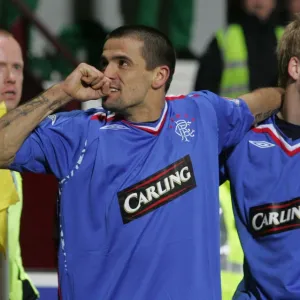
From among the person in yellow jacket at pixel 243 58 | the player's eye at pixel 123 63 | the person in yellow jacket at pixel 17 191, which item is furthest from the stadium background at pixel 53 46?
the player's eye at pixel 123 63

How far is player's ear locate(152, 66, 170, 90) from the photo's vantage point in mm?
5434

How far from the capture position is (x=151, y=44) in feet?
18.0

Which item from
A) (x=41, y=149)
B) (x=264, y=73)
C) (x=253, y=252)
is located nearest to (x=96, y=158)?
(x=41, y=149)

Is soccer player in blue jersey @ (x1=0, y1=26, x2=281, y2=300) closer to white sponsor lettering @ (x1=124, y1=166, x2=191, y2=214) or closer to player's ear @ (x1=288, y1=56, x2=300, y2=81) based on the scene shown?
white sponsor lettering @ (x1=124, y1=166, x2=191, y2=214)

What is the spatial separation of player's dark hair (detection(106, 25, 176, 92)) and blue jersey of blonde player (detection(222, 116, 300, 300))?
0.52 m

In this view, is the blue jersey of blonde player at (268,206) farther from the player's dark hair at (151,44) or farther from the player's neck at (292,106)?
the player's dark hair at (151,44)

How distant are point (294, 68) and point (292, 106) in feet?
0.58

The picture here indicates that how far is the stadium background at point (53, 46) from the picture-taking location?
8.59m

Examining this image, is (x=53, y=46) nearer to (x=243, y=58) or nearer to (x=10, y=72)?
(x=243, y=58)

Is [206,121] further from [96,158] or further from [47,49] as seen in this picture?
[47,49]

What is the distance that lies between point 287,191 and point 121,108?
0.86 meters

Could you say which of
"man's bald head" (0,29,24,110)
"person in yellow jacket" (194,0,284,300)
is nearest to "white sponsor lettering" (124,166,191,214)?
"man's bald head" (0,29,24,110)

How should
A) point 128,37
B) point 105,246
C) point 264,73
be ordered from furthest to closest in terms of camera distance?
point 264,73 < point 128,37 < point 105,246

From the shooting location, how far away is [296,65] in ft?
18.2
